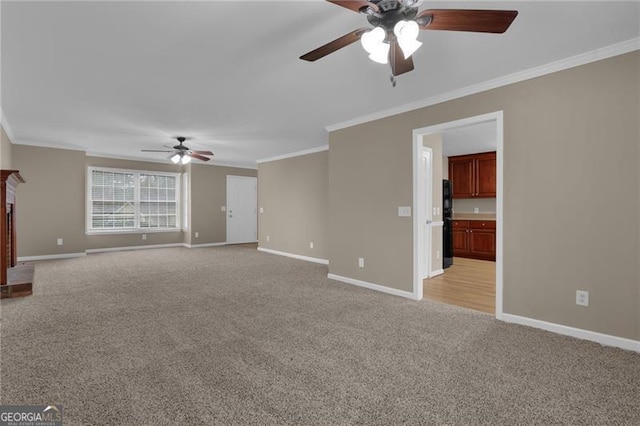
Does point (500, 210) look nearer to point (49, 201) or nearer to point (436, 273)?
point (436, 273)

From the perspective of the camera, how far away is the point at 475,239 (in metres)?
6.90

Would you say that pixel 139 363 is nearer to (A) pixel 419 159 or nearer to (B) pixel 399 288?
(B) pixel 399 288

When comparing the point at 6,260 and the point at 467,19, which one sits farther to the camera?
the point at 6,260

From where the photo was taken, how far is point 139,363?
7.23 feet

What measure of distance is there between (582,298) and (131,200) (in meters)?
8.99

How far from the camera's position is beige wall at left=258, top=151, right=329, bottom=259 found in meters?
6.54

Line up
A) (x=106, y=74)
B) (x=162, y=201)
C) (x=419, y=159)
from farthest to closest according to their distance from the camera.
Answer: (x=162, y=201)
(x=419, y=159)
(x=106, y=74)

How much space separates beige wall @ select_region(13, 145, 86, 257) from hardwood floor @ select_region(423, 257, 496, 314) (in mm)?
7359

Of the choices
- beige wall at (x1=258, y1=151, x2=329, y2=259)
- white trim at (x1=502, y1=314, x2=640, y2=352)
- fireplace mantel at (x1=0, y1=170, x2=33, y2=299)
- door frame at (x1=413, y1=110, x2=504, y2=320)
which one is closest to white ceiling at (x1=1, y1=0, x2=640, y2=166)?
door frame at (x1=413, y1=110, x2=504, y2=320)

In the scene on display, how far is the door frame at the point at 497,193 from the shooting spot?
122 inches

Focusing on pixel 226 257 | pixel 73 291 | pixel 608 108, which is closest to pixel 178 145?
pixel 226 257

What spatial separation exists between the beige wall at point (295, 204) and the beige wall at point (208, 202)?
154 cm

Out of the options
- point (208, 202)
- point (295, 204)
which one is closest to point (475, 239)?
point (295, 204)

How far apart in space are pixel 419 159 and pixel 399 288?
65.8 inches
